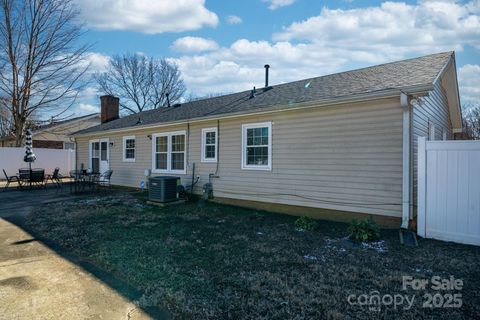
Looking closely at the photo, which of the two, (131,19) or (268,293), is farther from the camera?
(131,19)

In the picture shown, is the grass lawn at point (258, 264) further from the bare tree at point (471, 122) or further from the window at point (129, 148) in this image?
the bare tree at point (471, 122)

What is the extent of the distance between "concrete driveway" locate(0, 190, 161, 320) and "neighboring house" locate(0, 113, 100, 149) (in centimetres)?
2041

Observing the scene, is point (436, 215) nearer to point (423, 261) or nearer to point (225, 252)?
point (423, 261)

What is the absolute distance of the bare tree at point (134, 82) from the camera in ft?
105

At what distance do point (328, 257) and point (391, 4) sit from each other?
6856 millimetres

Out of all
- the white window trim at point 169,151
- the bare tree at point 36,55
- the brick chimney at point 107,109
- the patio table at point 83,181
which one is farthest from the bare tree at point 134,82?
the white window trim at point 169,151

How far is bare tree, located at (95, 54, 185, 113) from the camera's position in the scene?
32125mm

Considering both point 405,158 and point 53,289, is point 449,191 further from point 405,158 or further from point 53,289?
point 53,289

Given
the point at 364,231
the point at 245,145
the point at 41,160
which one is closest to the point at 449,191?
the point at 364,231

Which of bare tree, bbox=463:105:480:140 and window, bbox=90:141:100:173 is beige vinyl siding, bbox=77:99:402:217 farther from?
bare tree, bbox=463:105:480:140

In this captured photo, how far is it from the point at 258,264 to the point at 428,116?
20.1ft

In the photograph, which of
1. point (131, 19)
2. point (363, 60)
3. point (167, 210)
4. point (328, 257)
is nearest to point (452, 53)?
point (363, 60)

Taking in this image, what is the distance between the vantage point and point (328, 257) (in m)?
4.35

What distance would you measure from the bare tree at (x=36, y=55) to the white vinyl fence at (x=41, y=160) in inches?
83.7
